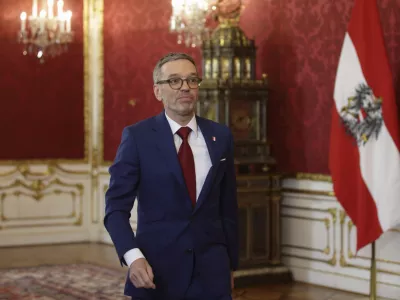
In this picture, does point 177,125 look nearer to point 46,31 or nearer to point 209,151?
point 209,151

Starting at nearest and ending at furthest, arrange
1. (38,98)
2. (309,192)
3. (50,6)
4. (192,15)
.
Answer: (309,192), (192,15), (50,6), (38,98)

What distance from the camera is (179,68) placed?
8.61 feet

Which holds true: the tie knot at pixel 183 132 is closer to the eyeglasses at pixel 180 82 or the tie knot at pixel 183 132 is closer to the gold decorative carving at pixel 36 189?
the eyeglasses at pixel 180 82

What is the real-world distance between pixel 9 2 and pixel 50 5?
636mm

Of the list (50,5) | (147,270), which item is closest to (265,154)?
(50,5)

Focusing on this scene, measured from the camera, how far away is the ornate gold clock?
6.35 metres

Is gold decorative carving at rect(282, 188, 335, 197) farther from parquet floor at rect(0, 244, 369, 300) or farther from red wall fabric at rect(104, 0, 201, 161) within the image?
red wall fabric at rect(104, 0, 201, 161)

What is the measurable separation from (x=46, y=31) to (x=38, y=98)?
799mm

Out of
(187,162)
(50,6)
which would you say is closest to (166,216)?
(187,162)

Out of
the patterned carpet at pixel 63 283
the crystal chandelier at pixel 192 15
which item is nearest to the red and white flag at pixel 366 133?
the patterned carpet at pixel 63 283

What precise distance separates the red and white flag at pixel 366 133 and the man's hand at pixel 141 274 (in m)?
3.23

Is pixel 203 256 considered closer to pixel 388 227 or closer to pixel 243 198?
pixel 388 227

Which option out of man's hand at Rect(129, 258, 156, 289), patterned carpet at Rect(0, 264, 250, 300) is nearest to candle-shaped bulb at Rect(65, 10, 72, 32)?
patterned carpet at Rect(0, 264, 250, 300)

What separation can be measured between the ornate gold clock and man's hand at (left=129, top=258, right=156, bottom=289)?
3829mm
